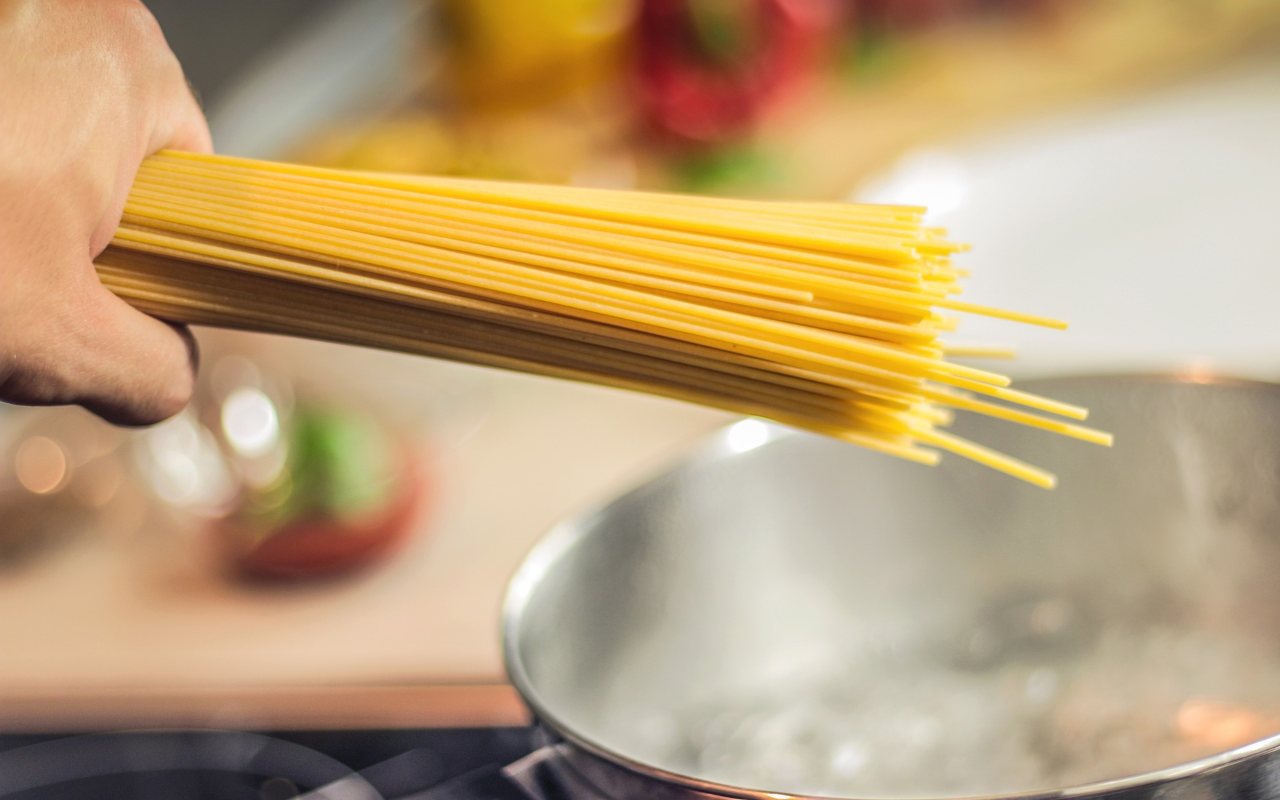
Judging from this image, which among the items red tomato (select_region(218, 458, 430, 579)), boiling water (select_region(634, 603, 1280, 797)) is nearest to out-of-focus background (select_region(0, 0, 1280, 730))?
red tomato (select_region(218, 458, 430, 579))

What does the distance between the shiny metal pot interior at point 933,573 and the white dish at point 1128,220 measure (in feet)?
0.83

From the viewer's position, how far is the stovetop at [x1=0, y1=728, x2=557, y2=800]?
2.06 feet

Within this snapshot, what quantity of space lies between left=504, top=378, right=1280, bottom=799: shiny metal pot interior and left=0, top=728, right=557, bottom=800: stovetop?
16 centimetres

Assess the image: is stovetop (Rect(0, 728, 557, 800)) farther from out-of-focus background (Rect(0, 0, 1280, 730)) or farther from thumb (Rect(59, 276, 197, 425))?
thumb (Rect(59, 276, 197, 425))

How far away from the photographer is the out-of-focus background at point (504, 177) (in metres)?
0.73

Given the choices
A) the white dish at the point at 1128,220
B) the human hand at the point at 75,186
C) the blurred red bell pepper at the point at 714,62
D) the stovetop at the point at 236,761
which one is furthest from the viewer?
the blurred red bell pepper at the point at 714,62

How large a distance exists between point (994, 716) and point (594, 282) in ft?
0.83

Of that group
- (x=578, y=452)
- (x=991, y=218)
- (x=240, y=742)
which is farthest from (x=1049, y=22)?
(x=240, y=742)

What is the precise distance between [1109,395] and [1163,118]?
701 millimetres

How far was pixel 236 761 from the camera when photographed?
66cm

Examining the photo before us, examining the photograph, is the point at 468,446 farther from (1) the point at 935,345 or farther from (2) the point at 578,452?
(1) the point at 935,345

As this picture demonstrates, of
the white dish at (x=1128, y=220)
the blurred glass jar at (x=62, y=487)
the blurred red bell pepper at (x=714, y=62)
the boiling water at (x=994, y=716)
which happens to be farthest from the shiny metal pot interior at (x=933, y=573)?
the blurred red bell pepper at (x=714, y=62)

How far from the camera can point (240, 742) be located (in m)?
0.67

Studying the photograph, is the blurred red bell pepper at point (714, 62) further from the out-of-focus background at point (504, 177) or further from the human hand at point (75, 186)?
the human hand at point (75, 186)
